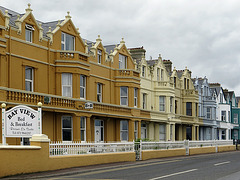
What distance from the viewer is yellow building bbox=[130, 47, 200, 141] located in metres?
41.6

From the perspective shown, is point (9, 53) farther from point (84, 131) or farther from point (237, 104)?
point (237, 104)

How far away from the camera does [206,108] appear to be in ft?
189

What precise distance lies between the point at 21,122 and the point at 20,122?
0.15 feet

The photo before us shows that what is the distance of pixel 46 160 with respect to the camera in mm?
18250

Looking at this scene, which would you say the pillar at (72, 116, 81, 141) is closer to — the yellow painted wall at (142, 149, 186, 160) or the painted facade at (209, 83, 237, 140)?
the yellow painted wall at (142, 149, 186, 160)

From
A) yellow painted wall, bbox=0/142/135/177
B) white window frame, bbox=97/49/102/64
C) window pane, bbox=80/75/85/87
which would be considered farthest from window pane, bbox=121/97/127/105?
yellow painted wall, bbox=0/142/135/177

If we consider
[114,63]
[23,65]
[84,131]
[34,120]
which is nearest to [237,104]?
[114,63]

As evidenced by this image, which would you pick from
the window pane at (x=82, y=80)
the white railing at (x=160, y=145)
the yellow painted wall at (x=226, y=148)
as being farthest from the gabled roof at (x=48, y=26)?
the yellow painted wall at (x=226, y=148)

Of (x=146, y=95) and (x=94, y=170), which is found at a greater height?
(x=146, y=95)

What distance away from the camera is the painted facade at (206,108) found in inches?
2210

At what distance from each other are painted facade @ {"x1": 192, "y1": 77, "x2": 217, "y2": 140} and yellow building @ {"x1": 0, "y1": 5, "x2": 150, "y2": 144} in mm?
21979

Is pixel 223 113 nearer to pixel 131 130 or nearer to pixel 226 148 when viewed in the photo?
pixel 226 148

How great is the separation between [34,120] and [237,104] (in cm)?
5952

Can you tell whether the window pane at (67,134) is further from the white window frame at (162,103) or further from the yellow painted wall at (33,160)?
the white window frame at (162,103)
